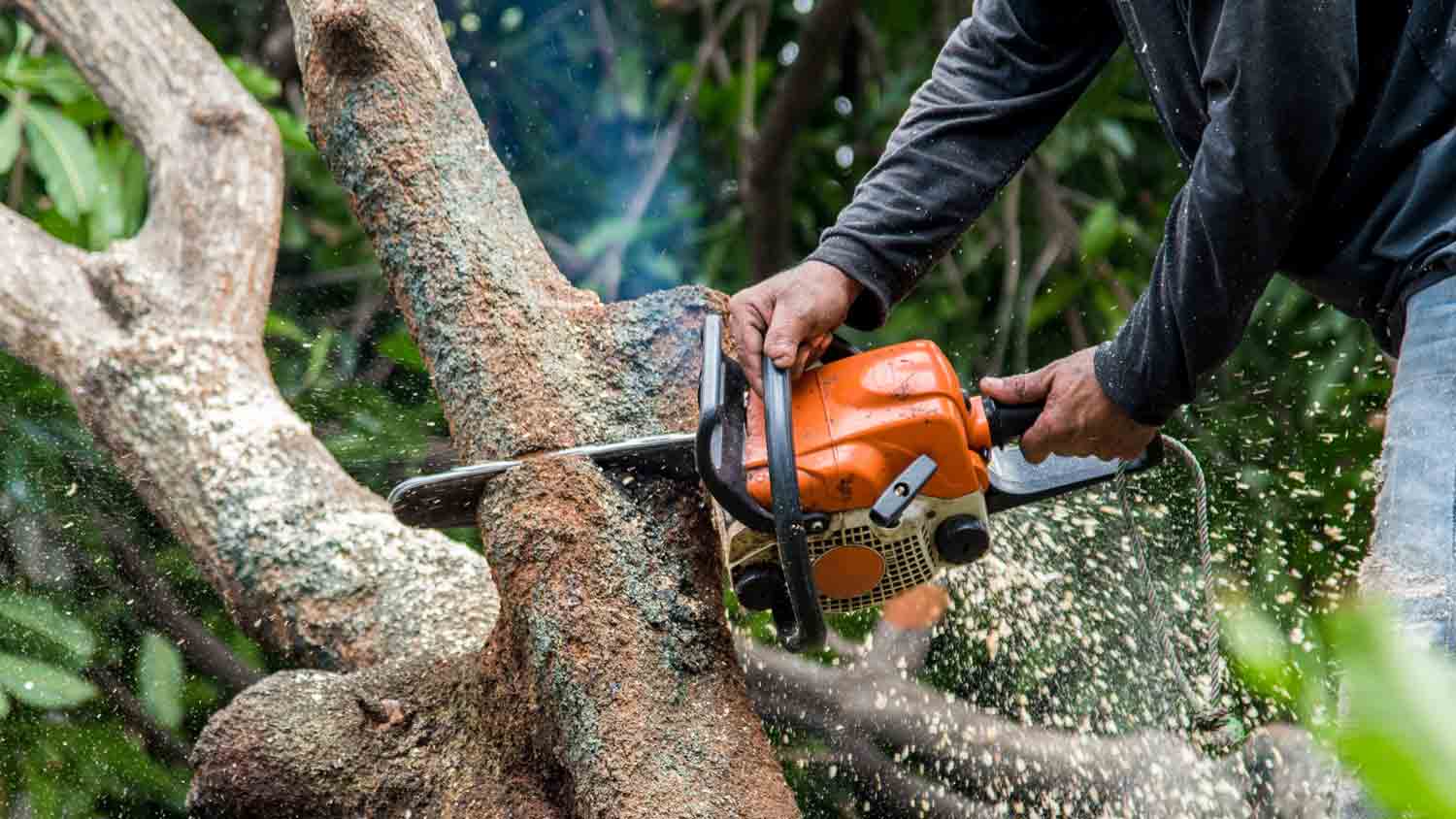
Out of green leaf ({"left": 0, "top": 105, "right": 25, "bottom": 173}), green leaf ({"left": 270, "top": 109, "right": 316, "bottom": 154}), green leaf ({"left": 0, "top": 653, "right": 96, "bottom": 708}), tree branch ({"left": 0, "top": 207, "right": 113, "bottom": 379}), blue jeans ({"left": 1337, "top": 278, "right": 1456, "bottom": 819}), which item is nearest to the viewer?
blue jeans ({"left": 1337, "top": 278, "right": 1456, "bottom": 819})

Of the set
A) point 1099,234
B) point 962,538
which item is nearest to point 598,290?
point 1099,234

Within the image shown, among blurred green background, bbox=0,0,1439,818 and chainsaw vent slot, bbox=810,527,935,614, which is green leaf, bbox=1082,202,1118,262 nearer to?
blurred green background, bbox=0,0,1439,818

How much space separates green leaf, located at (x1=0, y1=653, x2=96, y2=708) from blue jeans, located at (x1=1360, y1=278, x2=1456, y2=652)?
2.11 metres

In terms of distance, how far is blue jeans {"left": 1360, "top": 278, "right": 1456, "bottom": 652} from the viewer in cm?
106

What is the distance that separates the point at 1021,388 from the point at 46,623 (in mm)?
1910

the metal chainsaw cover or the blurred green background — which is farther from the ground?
the metal chainsaw cover

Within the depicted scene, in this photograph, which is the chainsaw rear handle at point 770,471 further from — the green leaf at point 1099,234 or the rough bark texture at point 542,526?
the green leaf at point 1099,234

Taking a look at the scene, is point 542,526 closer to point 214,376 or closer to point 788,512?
point 788,512

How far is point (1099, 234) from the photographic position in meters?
3.69

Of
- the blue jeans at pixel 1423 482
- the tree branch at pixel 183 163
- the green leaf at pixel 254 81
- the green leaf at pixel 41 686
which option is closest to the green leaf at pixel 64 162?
the tree branch at pixel 183 163

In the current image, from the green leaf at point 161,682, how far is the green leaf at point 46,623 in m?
0.12

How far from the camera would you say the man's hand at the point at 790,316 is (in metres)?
1.44

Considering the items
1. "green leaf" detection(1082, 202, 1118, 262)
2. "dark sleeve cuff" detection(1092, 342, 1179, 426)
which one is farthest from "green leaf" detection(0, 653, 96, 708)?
"green leaf" detection(1082, 202, 1118, 262)

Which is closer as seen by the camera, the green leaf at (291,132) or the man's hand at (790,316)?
the man's hand at (790,316)
